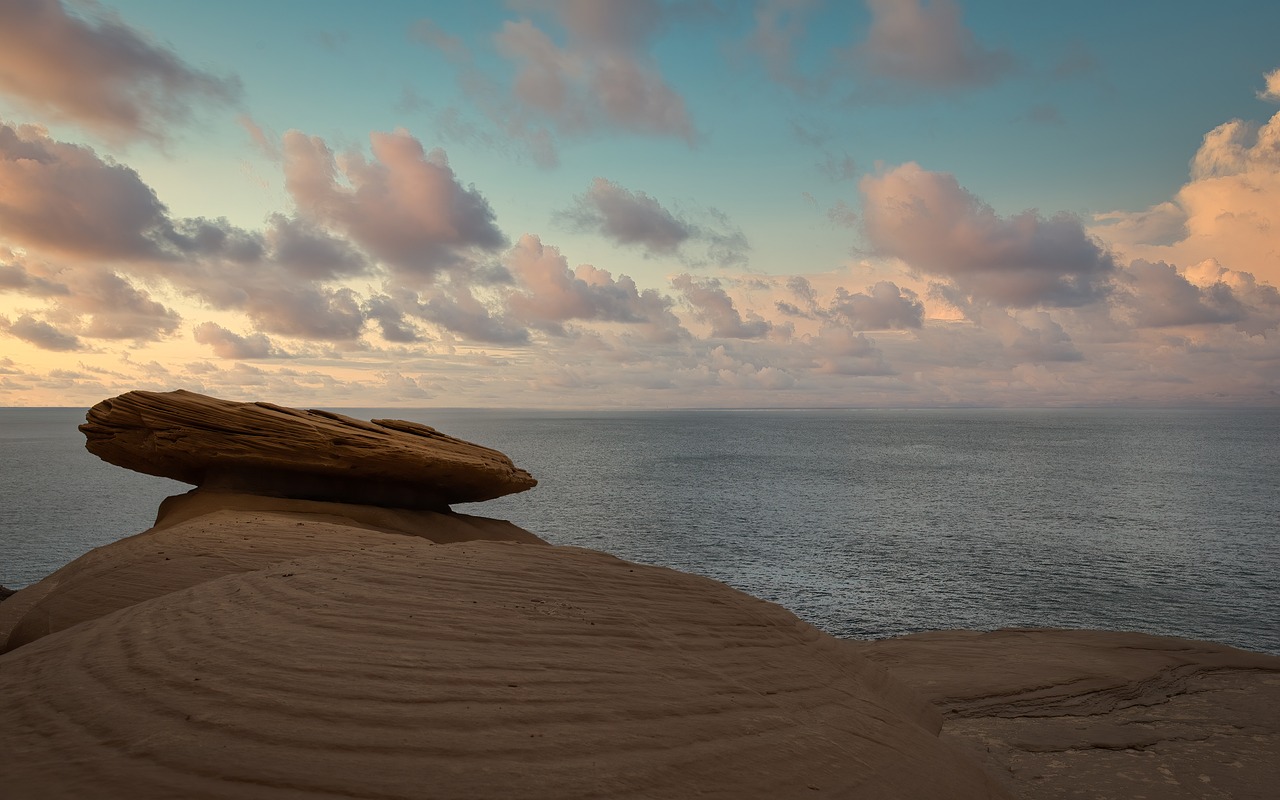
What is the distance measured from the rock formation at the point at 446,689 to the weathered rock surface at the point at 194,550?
8cm

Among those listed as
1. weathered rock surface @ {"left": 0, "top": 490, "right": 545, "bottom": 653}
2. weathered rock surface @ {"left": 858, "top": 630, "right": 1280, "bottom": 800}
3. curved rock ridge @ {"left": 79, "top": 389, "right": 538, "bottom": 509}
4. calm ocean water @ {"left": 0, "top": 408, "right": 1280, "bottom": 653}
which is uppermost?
curved rock ridge @ {"left": 79, "top": 389, "right": 538, "bottom": 509}

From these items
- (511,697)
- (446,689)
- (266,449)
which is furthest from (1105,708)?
(266,449)

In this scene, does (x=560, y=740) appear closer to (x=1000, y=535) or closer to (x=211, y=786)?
(x=211, y=786)

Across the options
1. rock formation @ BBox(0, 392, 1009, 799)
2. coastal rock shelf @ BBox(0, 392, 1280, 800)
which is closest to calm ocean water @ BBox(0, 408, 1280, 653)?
coastal rock shelf @ BBox(0, 392, 1280, 800)

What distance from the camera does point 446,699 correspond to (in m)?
5.54

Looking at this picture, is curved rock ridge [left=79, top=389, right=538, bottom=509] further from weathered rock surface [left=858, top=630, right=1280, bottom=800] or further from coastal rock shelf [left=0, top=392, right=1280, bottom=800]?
weathered rock surface [left=858, top=630, right=1280, bottom=800]

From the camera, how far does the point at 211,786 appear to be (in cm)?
434

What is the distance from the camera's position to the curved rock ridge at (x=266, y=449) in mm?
19547

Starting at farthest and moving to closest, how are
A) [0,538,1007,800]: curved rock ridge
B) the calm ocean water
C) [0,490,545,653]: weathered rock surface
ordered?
the calm ocean water < [0,490,545,653]: weathered rock surface < [0,538,1007,800]: curved rock ridge

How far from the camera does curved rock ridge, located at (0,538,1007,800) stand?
468 cm

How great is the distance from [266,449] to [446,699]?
16.3 metres

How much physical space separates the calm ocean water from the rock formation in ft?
55.8

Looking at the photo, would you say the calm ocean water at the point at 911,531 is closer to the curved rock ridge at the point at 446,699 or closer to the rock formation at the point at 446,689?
the rock formation at the point at 446,689

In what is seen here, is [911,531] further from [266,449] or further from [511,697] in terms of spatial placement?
[511,697]
